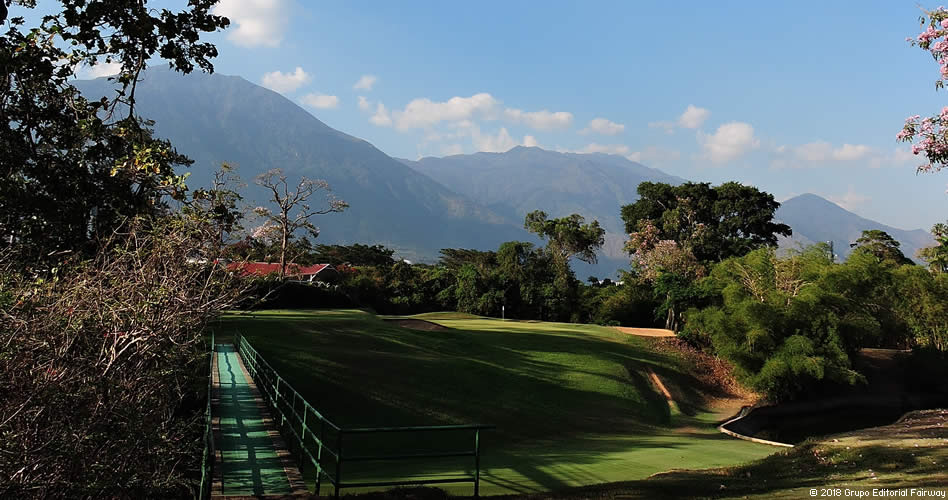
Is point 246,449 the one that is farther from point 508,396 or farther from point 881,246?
point 881,246

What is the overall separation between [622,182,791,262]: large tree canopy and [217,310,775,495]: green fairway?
3357cm

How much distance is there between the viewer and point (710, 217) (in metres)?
73.1

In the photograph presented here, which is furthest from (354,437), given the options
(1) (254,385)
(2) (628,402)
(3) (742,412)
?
(3) (742,412)

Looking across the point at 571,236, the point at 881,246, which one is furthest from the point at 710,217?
the point at 881,246

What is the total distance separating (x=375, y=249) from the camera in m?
101

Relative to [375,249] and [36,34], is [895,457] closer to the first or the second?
[36,34]

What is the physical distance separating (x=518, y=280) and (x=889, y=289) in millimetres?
31444

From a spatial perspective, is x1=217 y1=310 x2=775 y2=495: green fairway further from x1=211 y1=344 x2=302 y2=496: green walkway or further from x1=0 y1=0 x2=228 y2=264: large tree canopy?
x1=0 y1=0 x2=228 y2=264: large tree canopy

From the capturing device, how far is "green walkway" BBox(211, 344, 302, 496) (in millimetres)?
9781

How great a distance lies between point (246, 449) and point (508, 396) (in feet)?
49.2

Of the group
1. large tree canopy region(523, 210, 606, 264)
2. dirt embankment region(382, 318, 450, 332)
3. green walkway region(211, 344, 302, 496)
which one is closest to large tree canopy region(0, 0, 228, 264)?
green walkway region(211, 344, 302, 496)

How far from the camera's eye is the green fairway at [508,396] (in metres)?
16.4

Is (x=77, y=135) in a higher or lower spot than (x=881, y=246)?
lower

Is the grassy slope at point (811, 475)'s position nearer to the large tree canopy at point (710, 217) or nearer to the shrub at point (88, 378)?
the shrub at point (88, 378)
